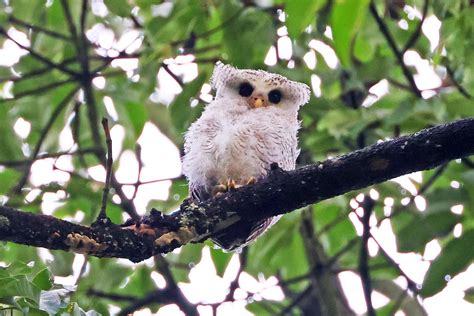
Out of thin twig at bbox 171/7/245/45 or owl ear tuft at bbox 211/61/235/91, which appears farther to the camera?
owl ear tuft at bbox 211/61/235/91

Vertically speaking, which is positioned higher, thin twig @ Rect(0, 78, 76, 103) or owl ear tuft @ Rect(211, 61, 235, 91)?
thin twig @ Rect(0, 78, 76, 103)

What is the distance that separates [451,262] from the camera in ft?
10.8

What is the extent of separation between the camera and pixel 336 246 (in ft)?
17.3

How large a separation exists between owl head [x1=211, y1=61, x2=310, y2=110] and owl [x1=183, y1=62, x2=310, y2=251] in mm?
18

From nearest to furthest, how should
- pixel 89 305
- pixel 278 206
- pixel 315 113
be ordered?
1. pixel 278 206
2. pixel 89 305
3. pixel 315 113

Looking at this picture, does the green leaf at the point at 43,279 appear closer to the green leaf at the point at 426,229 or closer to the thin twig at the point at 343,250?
the green leaf at the point at 426,229

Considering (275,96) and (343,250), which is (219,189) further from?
(343,250)

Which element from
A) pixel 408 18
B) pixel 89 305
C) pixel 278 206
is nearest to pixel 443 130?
pixel 278 206

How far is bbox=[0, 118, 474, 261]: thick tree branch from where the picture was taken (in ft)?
8.21

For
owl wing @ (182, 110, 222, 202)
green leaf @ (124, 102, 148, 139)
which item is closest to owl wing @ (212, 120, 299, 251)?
owl wing @ (182, 110, 222, 202)

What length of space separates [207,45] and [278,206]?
2255 millimetres

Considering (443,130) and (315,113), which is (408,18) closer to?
(315,113)

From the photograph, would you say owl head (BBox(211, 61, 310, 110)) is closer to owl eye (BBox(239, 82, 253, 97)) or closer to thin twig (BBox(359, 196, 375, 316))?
owl eye (BBox(239, 82, 253, 97))

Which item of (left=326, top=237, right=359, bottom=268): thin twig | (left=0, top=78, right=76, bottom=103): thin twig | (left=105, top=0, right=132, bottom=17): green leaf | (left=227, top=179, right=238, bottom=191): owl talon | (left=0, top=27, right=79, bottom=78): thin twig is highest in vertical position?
(left=0, top=27, right=79, bottom=78): thin twig
